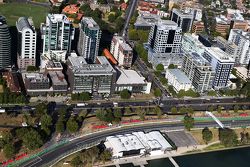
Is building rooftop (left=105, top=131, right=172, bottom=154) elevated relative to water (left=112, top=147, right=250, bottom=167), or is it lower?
elevated

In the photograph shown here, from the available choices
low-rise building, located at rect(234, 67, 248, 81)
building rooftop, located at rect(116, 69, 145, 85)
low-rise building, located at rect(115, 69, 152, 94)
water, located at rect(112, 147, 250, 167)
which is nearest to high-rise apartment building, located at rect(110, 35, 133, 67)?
building rooftop, located at rect(116, 69, 145, 85)

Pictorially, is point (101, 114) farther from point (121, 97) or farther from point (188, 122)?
point (188, 122)

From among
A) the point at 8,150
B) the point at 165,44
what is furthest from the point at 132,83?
the point at 8,150

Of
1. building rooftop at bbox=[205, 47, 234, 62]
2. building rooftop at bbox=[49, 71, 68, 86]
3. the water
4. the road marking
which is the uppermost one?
building rooftop at bbox=[205, 47, 234, 62]

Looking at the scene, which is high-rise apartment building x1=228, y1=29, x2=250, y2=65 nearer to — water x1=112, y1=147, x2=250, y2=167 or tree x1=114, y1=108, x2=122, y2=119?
water x1=112, y1=147, x2=250, y2=167

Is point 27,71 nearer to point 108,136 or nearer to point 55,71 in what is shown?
point 55,71
